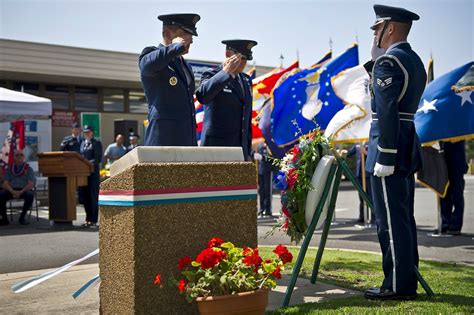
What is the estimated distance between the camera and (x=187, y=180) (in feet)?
13.9

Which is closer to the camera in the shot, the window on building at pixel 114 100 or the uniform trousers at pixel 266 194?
the uniform trousers at pixel 266 194

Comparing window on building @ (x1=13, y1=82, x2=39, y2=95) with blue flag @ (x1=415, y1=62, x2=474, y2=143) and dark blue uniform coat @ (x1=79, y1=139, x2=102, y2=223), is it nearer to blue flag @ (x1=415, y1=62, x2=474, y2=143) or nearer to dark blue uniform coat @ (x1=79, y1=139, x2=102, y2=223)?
dark blue uniform coat @ (x1=79, y1=139, x2=102, y2=223)

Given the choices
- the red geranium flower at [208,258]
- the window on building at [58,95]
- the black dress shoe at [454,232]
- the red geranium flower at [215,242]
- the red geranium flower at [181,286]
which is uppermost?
the window on building at [58,95]

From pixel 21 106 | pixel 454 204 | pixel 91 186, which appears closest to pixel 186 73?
pixel 454 204

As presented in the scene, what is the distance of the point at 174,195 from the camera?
4156mm

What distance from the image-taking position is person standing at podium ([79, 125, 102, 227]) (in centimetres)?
1348

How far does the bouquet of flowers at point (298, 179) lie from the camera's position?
5.32 m

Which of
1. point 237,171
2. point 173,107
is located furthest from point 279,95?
point 237,171

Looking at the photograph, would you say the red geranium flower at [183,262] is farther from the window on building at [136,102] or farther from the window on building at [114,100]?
the window on building at [136,102]

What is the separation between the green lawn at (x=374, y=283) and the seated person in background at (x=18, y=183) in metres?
7.47

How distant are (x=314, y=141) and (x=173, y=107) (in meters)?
1.21

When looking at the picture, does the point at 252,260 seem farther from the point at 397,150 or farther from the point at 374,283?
the point at 374,283

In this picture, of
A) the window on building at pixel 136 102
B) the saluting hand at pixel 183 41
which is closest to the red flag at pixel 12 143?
the saluting hand at pixel 183 41

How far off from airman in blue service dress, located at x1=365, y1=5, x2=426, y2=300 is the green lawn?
244mm
